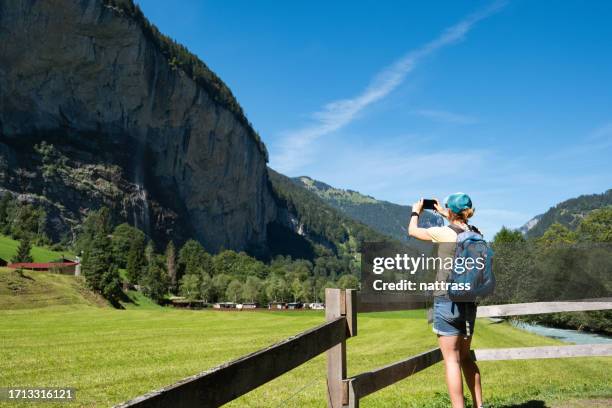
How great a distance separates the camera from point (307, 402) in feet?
31.1

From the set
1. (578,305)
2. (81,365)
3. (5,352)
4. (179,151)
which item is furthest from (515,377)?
(179,151)

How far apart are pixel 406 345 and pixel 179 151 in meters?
140

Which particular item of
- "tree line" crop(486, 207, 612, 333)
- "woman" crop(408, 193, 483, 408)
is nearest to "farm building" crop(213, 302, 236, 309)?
"tree line" crop(486, 207, 612, 333)

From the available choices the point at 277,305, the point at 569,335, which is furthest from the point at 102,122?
the point at 569,335

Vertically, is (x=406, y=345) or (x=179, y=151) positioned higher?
(x=179, y=151)

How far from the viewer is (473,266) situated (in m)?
5.07

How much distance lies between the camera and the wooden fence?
2559 mm

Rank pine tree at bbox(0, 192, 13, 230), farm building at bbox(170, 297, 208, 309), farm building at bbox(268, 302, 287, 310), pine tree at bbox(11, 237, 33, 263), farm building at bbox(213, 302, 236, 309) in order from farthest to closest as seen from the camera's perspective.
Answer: farm building at bbox(268, 302, 287, 310) → farm building at bbox(213, 302, 236, 309) → pine tree at bbox(0, 192, 13, 230) → farm building at bbox(170, 297, 208, 309) → pine tree at bbox(11, 237, 33, 263)

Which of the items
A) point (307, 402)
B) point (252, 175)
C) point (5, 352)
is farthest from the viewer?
point (252, 175)

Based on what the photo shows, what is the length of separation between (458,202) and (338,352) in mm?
2021

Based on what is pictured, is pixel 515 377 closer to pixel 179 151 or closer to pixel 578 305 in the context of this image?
pixel 578 305

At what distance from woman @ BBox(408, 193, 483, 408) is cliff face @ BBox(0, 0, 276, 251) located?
136 metres

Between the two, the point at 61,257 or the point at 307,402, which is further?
the point at 61,257

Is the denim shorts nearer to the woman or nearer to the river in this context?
the woman
